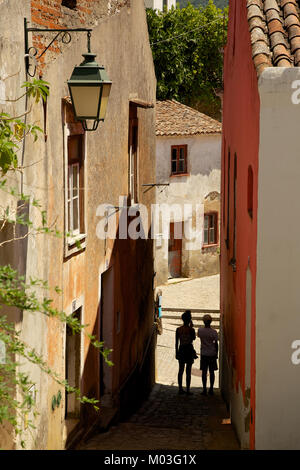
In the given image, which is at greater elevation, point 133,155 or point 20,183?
point 133,155

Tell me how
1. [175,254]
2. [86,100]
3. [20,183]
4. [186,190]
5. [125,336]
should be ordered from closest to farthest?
[20,183]
[86,100]
[125,336]
[186,190]
[175,254]

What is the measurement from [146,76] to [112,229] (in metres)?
5.07

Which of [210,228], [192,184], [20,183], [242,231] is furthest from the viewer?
[210,228]

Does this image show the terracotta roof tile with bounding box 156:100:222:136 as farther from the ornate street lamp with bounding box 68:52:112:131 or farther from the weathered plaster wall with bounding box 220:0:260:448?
the ornate street lamp with bounding box 68:52:112:131

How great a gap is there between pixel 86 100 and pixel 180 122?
21870mm

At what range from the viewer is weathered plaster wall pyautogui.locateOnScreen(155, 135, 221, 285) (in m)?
29.6

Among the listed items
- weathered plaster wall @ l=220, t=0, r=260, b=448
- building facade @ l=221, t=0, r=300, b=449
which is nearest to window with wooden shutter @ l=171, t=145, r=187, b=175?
weathered plaster wall @ l=220, t=0, r=260, b=448

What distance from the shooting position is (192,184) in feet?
100

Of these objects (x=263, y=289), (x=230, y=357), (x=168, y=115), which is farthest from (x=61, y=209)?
(x=168, y=115)

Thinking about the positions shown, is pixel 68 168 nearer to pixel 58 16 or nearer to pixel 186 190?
pixel 58 16

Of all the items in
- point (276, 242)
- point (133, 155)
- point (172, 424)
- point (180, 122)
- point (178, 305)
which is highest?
point (180, 122)

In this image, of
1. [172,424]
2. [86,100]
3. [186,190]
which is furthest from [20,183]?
[186,190]

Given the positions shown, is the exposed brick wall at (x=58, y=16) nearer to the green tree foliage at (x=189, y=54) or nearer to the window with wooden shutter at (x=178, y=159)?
the window with wooden shutter at (x=178, y=159)
